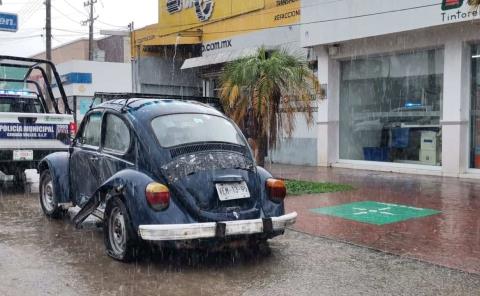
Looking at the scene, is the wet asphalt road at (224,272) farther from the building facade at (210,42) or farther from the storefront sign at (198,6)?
the storefront sign at (198,6)

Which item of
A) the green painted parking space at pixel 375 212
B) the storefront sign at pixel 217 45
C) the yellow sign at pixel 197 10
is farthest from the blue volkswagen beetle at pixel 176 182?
the storefront sign at pixel 217 45

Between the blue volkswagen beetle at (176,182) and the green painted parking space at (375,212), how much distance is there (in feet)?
8.03

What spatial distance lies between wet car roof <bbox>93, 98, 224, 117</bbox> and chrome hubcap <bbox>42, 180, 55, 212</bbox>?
2.24 metres

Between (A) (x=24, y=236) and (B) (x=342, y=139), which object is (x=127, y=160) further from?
(B) (x=342, y=139)

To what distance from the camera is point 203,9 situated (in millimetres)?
21234

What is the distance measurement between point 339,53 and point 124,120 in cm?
1006

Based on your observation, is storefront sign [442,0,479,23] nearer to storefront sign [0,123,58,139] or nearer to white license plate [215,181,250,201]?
white license plate [215,181,250,201]

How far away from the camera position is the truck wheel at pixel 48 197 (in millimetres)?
8062

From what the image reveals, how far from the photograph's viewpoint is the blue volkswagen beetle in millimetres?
5355

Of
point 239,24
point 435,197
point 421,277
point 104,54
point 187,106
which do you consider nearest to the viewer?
point 421,277

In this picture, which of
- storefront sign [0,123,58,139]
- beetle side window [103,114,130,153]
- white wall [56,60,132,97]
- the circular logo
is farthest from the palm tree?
white wall [56,60,132,97]

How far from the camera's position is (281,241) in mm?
6848

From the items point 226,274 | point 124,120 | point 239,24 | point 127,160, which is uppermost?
point 239,24

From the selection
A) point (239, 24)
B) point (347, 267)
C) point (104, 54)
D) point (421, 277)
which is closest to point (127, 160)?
point (347, 267)
